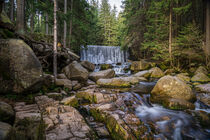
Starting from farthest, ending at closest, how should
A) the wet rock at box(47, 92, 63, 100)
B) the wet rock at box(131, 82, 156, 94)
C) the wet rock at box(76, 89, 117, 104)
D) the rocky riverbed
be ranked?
the wet rock at box(131, 82, 156, 94)
the wet rock at box(47, 92, 63, 100)
the wet rock at box(76, 89, 117, 104)
the rocky riverbed

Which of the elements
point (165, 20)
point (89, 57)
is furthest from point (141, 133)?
point (89, 57)

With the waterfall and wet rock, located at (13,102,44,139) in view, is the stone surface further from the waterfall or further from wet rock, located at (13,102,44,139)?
the waterfall

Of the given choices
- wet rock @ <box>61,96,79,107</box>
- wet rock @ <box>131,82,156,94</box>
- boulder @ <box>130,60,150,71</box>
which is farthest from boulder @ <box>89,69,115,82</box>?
boulder @ <box>130,60,150,71</box>

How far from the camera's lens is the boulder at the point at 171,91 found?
16.7 feet

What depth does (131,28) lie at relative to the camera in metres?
16.8

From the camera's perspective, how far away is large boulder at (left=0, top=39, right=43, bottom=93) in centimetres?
415

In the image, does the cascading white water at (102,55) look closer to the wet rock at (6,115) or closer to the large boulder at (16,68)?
the large boulder at (16,68)

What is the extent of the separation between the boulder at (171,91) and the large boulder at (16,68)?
18.2ft

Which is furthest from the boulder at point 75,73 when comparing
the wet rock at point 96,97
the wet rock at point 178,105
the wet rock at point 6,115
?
the wet rock at point 178,105

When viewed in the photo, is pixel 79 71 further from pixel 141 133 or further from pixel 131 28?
pixel 131 28

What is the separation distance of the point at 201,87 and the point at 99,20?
1331 inches

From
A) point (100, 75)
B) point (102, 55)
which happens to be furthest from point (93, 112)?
point (102, 55)

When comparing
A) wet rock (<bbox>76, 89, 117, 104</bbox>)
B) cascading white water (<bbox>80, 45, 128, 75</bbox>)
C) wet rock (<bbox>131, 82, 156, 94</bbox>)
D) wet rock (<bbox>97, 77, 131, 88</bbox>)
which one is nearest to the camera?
wet rock (<bbox>76, 89, 117, 104</bbox>)

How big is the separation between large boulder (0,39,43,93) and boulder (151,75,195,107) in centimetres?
555
